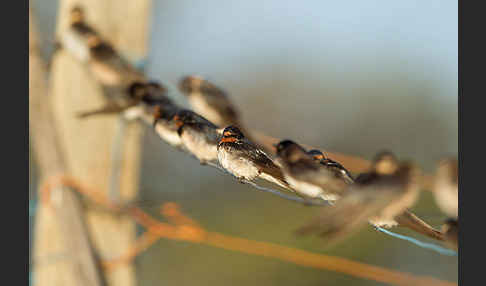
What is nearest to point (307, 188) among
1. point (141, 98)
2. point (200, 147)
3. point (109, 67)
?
point (200, 147)

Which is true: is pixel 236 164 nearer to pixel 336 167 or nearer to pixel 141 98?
pixel 336 167

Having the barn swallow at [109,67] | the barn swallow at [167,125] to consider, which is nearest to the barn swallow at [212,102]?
the barn swallow at [109,67]

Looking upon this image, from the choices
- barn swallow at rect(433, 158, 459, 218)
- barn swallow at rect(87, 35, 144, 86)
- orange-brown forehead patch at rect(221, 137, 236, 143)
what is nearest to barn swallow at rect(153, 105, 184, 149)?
orange-brown forehead patch at rect(221, 137, 236, 143)

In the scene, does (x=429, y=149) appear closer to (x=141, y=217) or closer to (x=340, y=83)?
(x=340, y=83)

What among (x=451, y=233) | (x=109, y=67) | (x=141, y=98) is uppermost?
(x=109, y=67)

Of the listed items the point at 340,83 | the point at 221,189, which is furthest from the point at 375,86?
the point at 221,189

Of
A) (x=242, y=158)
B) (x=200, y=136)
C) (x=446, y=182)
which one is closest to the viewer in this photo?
(x=446, y=182)
